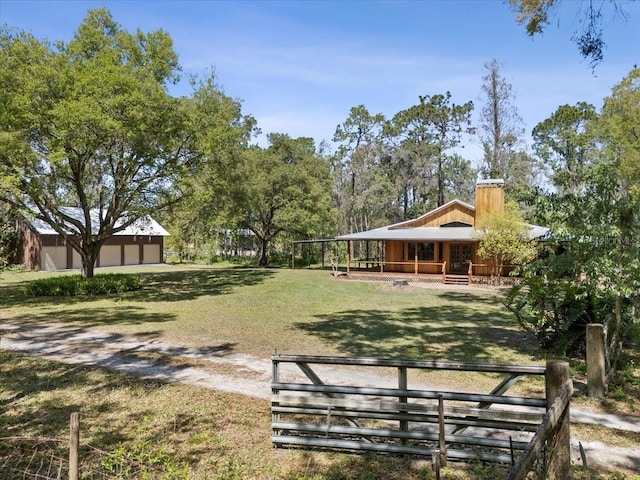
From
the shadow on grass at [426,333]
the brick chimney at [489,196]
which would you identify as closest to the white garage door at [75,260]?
the shadow on grass at [426,333]

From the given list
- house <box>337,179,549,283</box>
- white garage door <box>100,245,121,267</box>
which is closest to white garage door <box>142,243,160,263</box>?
white garage door <box>100,245,121,267</box>

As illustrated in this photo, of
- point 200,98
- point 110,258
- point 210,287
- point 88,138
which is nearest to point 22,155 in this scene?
point 88,138

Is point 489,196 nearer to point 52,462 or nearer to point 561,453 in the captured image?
point 561,453

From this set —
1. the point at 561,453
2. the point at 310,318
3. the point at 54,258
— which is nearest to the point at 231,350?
the point at 310,318

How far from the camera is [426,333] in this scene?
11.3 m

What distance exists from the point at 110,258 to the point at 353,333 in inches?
1288

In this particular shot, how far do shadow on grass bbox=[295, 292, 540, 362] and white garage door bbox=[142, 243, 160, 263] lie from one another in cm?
3171

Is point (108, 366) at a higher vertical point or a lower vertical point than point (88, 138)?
lower

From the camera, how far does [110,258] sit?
37.8m

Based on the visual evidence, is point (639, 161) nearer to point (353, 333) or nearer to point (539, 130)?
point (539, 130)

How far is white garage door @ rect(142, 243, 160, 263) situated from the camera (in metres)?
41.2

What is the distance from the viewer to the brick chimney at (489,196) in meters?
26.6

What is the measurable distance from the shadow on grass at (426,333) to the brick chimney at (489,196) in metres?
12.2

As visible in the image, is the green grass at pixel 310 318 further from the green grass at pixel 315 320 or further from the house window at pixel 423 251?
the house window at pixel 423 251
